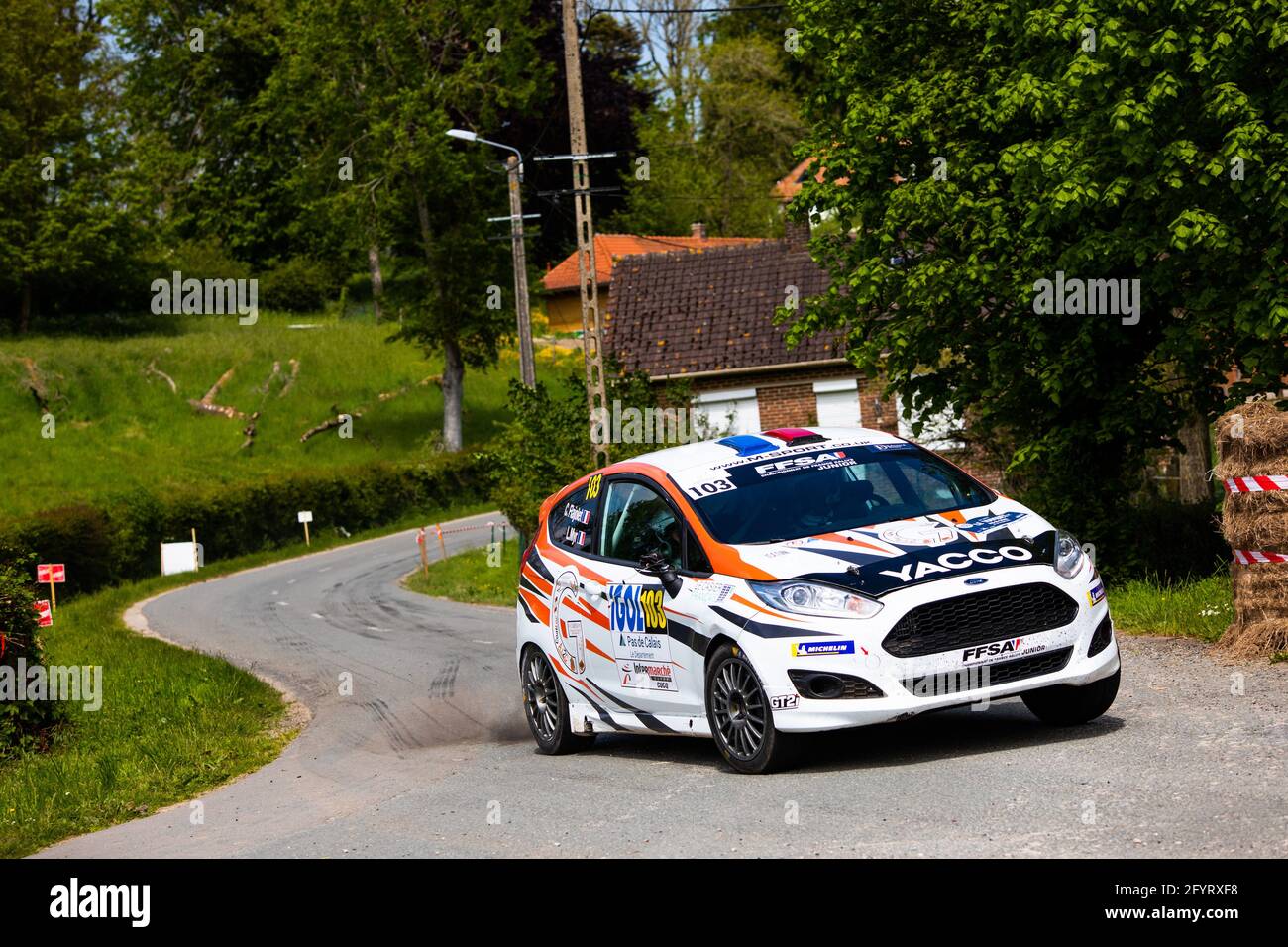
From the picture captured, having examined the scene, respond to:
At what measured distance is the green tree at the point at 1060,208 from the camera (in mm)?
15461

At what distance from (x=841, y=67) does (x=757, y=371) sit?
19.5 metres

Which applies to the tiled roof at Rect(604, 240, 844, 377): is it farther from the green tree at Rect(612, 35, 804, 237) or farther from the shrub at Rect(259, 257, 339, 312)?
the shrub at Rect(259, 257, 339, 312)

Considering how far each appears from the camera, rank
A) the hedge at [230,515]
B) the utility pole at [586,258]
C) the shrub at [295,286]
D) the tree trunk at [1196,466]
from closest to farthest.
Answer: the tree trunk at [1196,466] < the utility pole at [586,258] < the hedge at [230,515] < the shrub at [295,286]

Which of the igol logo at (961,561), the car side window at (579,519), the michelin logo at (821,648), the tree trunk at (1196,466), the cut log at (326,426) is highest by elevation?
the igol logo at (961,561)

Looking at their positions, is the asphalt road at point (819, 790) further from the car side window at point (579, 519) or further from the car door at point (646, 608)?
the car side window at point (579, 519)

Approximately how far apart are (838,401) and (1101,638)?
32.2m

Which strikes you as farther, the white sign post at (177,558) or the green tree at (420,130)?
the green tree at (420,130)

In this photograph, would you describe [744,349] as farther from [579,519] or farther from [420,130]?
[579,519]

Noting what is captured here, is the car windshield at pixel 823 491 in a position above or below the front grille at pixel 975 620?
above

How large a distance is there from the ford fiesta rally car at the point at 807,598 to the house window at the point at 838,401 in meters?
30.2

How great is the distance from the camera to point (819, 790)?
27.3 ft

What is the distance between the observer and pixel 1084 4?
15727 millimetres

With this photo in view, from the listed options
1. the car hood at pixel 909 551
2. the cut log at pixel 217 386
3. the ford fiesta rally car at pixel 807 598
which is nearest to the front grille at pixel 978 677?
the ford fiesta rally car at pixel 807 598
